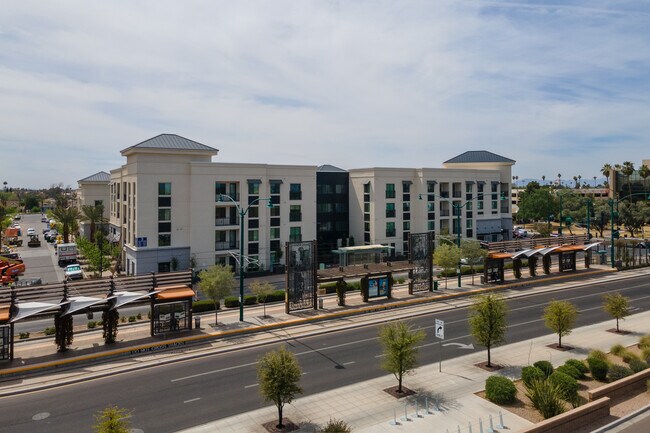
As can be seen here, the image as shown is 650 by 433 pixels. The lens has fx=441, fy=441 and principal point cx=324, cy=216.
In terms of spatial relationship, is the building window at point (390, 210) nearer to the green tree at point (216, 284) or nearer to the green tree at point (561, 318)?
the green tree at point (216, 284)

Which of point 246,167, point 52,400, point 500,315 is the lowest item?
point 52,400

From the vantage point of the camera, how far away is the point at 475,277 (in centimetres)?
5109

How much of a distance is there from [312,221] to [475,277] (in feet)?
75.0

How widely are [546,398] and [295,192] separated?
154ft

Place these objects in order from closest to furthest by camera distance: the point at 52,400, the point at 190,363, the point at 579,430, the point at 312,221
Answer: the point at 579,430 → the point at 52,400 → the point at 190,363 → the point at 312,221

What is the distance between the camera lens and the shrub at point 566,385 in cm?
1730

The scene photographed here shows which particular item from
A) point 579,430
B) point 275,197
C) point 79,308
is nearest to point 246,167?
point 275,197

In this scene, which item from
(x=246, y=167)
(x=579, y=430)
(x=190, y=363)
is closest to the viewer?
(x=579, y=430)

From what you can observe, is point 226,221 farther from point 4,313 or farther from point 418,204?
point 4,313

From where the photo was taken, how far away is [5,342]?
23.7 metres

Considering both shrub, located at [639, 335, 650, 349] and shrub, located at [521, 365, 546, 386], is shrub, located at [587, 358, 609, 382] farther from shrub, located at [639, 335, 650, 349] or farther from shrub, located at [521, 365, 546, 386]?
shrub, located at [639, 335, 650, 349]

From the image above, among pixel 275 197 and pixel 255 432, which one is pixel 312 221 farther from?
pixel 255 432

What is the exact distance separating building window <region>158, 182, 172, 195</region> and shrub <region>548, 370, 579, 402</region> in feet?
150

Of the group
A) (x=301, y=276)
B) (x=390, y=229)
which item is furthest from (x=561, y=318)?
(x=390, y=229)
